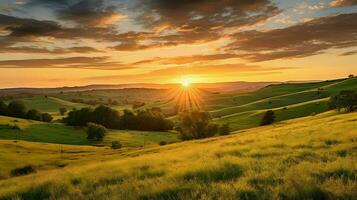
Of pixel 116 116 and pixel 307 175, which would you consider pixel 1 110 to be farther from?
pixel 307 175


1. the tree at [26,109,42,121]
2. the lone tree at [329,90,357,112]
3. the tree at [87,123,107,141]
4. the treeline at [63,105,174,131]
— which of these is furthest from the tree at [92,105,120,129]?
the lone tree at [329,90,357,112]

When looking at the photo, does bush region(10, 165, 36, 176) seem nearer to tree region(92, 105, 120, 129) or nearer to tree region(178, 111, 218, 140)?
tree region(178, 111, 218, 140)

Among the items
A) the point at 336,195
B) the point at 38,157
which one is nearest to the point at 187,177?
the point at 336,195

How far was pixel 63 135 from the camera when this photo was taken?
126250 mm

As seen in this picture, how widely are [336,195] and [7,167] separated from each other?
218ft

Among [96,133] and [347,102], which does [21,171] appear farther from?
[347,102]

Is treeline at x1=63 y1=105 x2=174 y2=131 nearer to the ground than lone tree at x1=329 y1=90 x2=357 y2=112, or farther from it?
nearer to the ground

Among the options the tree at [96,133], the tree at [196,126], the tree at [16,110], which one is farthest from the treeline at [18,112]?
the tree at [196,126]

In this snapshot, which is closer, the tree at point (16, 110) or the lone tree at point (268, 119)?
the lone tree at point (268, 119)

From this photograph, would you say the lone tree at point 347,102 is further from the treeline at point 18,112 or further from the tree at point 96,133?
the treeline at point 18,112

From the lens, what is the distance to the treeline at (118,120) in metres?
152

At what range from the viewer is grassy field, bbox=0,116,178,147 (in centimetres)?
11644

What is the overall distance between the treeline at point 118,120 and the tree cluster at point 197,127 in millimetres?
47344

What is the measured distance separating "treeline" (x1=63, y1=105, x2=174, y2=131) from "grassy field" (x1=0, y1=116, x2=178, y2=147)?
10.9 m
